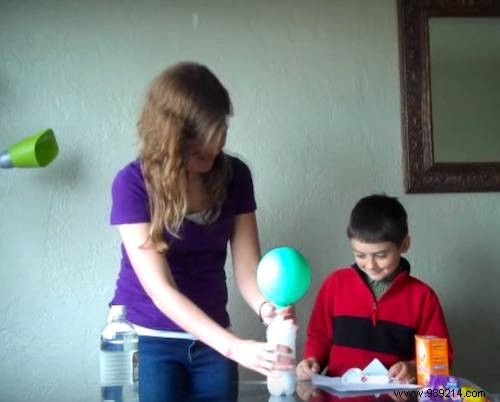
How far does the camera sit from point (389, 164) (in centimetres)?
187

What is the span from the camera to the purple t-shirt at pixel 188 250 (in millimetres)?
1268

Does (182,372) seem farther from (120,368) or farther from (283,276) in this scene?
(283,276)

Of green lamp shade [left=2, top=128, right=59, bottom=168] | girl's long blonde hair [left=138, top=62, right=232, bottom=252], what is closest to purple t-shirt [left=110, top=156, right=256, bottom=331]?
girl's long blonde hair [left=138, top=62, right=232, bottom=252]

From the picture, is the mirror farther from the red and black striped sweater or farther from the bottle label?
the bottle label

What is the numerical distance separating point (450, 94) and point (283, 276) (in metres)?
1.08

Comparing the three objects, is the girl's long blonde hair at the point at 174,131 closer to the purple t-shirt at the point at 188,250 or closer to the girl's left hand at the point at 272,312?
the purple t-shirt at the point at 188,250

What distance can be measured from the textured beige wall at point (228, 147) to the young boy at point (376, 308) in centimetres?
20

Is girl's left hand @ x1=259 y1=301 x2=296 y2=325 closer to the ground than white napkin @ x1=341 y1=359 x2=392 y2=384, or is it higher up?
higher up

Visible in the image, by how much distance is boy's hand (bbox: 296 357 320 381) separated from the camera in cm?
146

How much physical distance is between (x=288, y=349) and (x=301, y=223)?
2.58ft

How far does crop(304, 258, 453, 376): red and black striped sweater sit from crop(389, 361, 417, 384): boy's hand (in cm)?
11

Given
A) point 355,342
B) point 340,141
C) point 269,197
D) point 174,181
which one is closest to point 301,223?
point 269,197

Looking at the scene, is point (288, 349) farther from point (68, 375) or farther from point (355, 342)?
point (68, 375)

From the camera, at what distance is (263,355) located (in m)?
1.06
